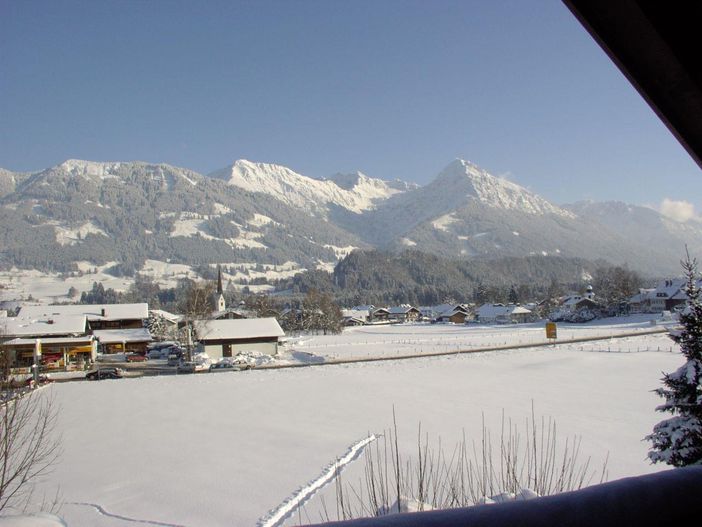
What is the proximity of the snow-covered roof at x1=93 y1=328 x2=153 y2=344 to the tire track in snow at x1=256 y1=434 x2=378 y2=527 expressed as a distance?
46339 millimetres

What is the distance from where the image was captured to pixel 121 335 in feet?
182

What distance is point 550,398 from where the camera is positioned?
20.9 meters

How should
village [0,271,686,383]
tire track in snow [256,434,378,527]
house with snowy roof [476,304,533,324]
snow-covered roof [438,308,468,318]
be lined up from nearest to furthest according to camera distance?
tire track in snow [256,434,378,527], village [0,271,686,383], house with snowy roof [476,304,533,324], snow-covered roof [438,308,468,318]

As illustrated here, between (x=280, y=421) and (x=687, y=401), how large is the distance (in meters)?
13.0

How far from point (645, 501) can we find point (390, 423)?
16318 mm


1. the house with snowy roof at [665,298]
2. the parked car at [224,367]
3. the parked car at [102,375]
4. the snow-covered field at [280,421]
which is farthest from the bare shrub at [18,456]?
the house with snowy roof at [665,298]

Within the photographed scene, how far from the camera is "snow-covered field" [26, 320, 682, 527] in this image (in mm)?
10852

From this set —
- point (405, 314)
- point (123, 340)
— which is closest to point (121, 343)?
point (123, 340)

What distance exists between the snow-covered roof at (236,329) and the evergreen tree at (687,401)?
37304mm

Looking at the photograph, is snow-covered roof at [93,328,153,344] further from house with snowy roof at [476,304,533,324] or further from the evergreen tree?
house with snowy roof at [476,304,533,324]

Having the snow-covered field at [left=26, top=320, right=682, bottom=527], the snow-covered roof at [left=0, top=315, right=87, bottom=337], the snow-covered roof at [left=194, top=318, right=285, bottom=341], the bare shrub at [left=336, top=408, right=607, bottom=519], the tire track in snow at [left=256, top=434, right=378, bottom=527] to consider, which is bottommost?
the snow-covered field at [left=26, top=320, right=682, bottom=527]

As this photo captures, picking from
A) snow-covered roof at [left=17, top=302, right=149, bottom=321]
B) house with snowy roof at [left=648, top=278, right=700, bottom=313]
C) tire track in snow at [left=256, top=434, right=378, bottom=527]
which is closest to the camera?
tire track in snow at [left=256, top=434, right=378, bottom=527]

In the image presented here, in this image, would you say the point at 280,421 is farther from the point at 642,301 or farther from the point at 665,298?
the point at 642,301

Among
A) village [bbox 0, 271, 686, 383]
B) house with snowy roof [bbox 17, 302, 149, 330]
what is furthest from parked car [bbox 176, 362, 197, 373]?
house with snowy roof [bbox 17, 302, 149, 330]
